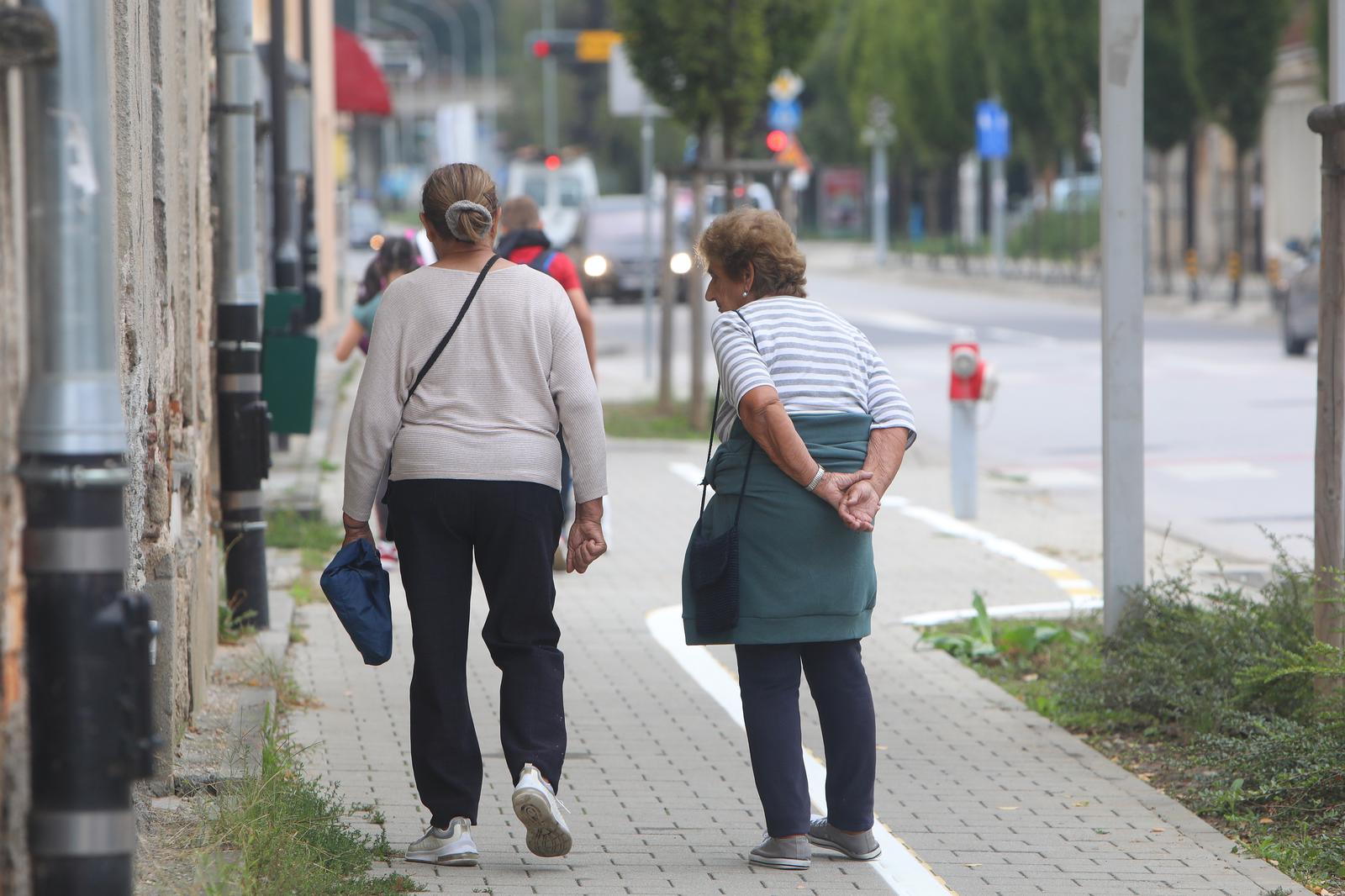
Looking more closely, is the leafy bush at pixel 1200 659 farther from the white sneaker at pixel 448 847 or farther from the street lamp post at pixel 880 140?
the street lamp post at pixel 880 140

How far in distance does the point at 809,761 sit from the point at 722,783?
1.23 feet

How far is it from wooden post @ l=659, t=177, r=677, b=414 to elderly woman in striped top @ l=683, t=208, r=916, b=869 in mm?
11265

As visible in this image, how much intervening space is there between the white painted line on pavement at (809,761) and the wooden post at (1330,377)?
5.22 ft

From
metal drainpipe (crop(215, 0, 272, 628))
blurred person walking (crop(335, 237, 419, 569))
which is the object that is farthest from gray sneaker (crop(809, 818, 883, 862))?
blurred person walking (crop(335, 237, 419, 569))

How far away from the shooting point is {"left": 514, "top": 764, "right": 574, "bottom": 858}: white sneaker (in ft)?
16.3

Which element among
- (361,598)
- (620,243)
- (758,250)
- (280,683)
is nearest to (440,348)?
(361,598)

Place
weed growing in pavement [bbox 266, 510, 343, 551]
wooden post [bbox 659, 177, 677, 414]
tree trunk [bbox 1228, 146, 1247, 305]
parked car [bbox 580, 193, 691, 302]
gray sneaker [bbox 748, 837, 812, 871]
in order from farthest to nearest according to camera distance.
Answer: parked car [bbox 580, 193, 691, 302]
tree trunk [bbox 1228, 146, 1247, 305]
wooden post [bbox 659, 177, 677, 414]
weed growing in pavement [bbox 266, 510, 343, 551]
gray sneaker [bbox 748, 837, 812, 871]

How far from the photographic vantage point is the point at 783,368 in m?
5.08

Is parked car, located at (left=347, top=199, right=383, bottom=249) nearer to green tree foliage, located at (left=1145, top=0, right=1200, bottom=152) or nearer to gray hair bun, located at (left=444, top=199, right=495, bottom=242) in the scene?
green tree foliage, located at (left=1145, top=0, right=1200, bottom=152)

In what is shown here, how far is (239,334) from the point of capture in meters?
8.02

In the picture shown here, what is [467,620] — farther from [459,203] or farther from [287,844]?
[459,203]

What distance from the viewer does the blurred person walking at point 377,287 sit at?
9.85 meters

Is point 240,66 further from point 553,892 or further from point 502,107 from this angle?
point 502,107

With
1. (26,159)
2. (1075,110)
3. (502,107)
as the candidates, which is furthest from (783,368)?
(502,107)
